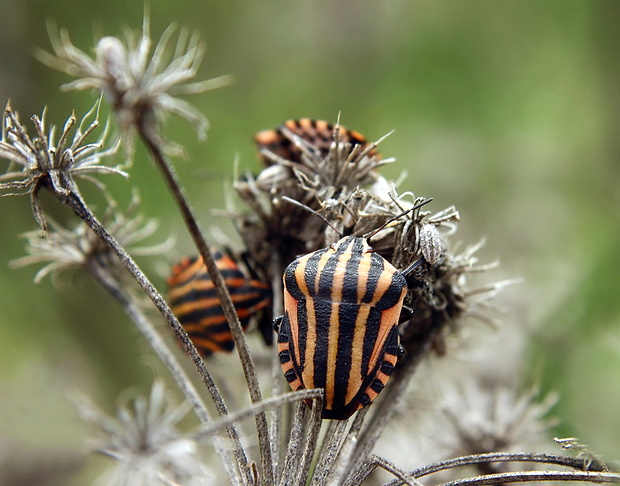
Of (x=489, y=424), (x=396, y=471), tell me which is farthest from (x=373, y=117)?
(x=396, y=471)

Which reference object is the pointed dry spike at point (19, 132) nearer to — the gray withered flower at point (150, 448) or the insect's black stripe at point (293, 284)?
the insect's black stripe at point (293, 284)

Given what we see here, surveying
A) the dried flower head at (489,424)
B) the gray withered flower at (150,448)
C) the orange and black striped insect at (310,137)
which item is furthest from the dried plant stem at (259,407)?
the gray withered flower at (150,448)

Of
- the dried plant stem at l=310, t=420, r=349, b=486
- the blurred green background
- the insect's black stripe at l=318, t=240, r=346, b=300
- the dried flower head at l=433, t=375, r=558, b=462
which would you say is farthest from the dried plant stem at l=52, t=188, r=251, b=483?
the blurred green background

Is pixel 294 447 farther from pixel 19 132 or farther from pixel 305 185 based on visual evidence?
pixel 19 132

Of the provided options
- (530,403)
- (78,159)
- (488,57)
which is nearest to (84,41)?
(488,57)

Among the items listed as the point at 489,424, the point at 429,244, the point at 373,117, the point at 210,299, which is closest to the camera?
the point at 429,244

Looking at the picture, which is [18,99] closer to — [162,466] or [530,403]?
[162,466]

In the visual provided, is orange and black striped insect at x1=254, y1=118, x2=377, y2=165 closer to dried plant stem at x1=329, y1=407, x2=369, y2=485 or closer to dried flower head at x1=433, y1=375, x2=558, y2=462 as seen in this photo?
dried plant stem at x1=329, y1=407, x2=369, y2=485
